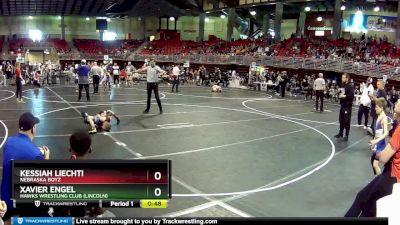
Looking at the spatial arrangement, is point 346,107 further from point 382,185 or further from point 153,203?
point 153,203

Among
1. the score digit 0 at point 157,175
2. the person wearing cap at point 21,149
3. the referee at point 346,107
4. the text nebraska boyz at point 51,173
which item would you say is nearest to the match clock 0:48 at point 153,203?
the score digit 0 at point 157,175

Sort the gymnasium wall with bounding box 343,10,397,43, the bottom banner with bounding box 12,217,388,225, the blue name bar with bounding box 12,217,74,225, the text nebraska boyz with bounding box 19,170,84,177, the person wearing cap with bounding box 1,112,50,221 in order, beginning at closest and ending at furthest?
the bottom banner with bounding box 12,217,388,225, the blue name bar with bounding box 12,217,74,225, the text nebraska boyz with bounding box 19,170,84,177, the person wearing cap with bounding box 1,112,50,221, the gymnasium wall with bounding box 343,10,397,43

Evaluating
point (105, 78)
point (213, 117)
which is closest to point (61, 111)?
point (213, 117)

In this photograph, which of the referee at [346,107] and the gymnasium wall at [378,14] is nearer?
the referee at [346,107]

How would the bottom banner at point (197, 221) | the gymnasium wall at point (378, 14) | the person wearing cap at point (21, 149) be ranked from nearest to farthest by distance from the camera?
the bottom banner at point (197, 221), the person wearing cap at point (21, 149), the gymnasium wall at point (378, 14)

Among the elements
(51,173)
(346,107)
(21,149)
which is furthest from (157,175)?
(346,107)

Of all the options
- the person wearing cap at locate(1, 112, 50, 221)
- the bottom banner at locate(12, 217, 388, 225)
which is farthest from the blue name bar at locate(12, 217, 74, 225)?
the person wearing cap at locate(1, 112, 50, 221)

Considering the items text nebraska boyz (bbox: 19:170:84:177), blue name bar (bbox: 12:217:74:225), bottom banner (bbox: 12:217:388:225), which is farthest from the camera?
text nebraska boyz (bbox: 19:170:84:177)

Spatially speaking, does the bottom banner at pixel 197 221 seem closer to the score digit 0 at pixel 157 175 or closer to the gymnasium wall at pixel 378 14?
the score digit 0 at pixel 157 175

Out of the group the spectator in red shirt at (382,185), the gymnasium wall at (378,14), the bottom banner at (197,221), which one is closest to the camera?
the bottom banner at (197,221)

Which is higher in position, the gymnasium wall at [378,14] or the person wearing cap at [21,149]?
the gymnasium wall at [378,14]
